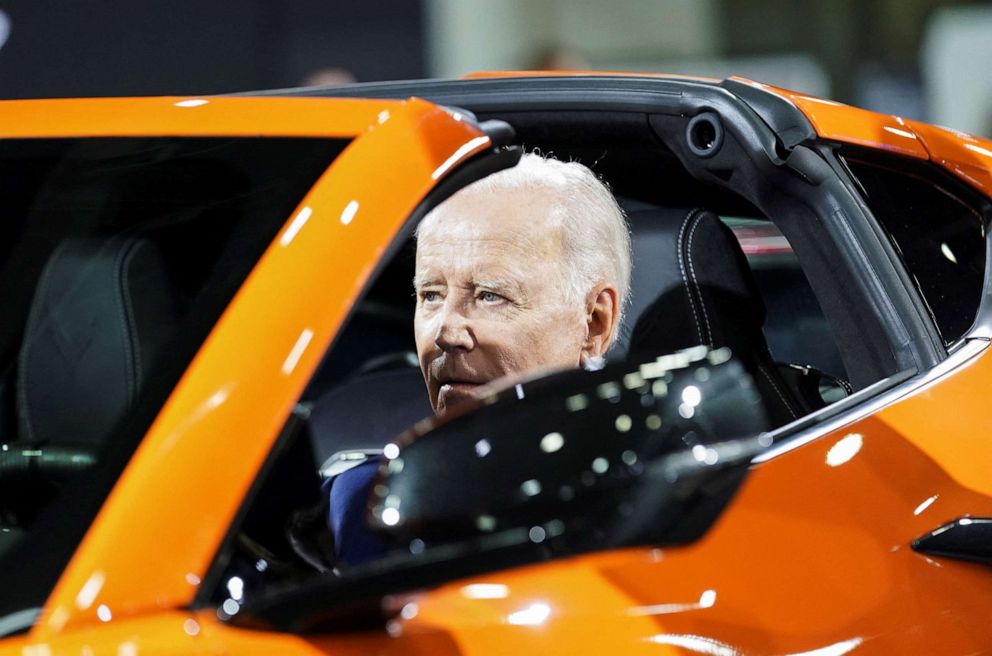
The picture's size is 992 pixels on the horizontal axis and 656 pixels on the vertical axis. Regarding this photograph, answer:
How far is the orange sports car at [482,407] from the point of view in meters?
1.03

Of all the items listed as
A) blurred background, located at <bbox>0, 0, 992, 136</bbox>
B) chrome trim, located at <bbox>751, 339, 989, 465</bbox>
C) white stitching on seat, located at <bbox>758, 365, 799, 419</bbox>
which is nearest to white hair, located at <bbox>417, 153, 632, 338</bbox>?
white stitching on seat, located at <bbox>758, 365, 799, 419</bbox>

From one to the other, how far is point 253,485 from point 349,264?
0.68 feet

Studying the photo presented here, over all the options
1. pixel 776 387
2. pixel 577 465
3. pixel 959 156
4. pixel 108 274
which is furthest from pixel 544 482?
pixel 959 156

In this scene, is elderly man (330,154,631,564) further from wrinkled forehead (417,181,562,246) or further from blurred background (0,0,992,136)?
blurred background (0,0,992,136)

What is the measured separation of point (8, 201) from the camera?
1.45 m

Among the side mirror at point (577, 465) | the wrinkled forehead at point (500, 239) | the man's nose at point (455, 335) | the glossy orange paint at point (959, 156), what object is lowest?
the man's nose at point (455, 335)

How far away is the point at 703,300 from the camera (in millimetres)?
2035

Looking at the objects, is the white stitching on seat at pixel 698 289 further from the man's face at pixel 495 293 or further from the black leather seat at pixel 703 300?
the man's face at pixel 495 293

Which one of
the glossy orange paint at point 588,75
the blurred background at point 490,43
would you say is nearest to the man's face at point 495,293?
the glossy orange paint at point 588,75

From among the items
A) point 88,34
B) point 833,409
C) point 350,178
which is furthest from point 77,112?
point 88,34

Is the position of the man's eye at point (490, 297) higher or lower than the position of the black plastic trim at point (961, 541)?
higher

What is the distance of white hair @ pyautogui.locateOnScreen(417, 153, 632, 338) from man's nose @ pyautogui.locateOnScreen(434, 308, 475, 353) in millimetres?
158

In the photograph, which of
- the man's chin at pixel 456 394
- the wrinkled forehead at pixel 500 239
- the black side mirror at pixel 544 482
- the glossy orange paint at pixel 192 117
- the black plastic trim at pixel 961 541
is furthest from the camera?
the wrinkled forehead at pixel 500 239

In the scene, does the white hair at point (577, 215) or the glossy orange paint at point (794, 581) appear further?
the white hair at point (577, 215)
